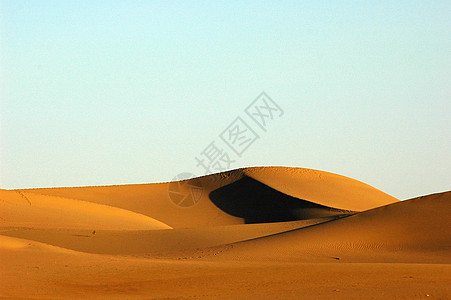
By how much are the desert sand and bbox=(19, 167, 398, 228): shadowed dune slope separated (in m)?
0.23

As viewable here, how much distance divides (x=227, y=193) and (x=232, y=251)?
29.3 m

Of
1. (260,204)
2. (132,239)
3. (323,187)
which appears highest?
(323,187)

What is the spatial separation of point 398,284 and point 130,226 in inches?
952

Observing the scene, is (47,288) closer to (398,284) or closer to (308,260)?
(398,284)

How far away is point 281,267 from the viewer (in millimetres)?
15070

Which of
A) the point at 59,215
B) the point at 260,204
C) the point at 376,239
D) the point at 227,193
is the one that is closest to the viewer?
the point at 376,239

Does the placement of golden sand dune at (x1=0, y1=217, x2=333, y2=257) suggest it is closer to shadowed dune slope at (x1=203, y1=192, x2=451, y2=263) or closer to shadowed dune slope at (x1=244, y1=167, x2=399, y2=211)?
shadowed dune slope at (x1=203, y1=192, x2=451, y2=263)

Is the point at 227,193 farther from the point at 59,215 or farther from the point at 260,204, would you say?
the point at 59,215

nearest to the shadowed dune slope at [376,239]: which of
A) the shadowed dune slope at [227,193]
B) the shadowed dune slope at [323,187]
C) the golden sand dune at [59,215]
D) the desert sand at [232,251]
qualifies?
the desert sand at [232,251]

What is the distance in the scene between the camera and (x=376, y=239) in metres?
21.0

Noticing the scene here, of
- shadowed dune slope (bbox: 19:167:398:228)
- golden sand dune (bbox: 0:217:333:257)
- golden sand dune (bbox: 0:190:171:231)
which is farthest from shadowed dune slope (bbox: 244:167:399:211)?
golden sand dune (bbox: 0:217:333:257)

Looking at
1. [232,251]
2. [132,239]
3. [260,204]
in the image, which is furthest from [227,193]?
[232,251]

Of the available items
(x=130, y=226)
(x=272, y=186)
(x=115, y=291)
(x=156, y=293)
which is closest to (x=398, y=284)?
(x=156, y=293)

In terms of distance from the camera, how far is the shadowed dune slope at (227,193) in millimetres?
44562
